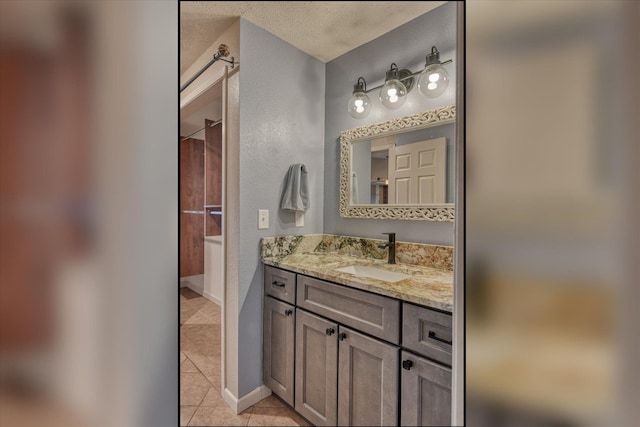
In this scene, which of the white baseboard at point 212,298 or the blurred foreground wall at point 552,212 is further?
the white baseboard at point 212,298

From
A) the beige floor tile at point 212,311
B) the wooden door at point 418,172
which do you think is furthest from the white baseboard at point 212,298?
the wooden door at point 418,172

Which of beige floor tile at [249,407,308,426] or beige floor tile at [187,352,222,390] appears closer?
beige floor tile at [249,407,308,426]

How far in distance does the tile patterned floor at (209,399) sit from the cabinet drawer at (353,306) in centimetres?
62

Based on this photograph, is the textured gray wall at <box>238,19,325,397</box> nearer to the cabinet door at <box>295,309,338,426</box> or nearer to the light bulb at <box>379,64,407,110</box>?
the cabinet door at <box>295,309,338,426</box>

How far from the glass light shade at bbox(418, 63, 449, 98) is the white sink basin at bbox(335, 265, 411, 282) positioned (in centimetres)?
96

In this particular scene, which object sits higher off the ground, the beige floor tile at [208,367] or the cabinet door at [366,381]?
the cabinet door at [366,381]

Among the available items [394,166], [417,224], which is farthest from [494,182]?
[394,166]

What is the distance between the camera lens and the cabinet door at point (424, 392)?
3.23 feet

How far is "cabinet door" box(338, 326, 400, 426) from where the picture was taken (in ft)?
3.73

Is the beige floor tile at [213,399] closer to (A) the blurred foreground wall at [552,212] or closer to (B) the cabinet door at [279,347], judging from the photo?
(B) the cabinet door at [279,347]

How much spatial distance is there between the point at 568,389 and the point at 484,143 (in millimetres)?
218

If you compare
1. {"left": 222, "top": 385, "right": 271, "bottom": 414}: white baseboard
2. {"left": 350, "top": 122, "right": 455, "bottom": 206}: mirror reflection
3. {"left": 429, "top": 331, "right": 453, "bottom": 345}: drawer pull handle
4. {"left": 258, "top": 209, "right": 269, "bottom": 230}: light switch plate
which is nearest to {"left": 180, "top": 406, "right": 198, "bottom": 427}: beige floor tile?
{"left": 222, "top": 385, "right": 271, "bottom": 414}: white baseboard

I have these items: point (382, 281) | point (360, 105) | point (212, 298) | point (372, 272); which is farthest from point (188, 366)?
point (360, 105)

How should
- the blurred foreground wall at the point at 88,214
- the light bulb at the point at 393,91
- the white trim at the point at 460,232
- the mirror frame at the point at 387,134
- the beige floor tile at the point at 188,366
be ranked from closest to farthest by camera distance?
the blurred foreground wall at the point at 88,214, the white trim at the point at 460,232, the mirror frame at the point at 387,134, the light bulb at the point at 393,91, the beige floor tile at the point at 188,366
